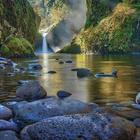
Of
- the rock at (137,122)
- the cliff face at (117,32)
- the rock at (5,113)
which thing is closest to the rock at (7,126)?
the rock at (5,113)

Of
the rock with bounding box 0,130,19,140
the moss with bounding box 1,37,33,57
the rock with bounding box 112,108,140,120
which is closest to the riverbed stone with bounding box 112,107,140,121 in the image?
the rock with bounding box 112,108,140,120

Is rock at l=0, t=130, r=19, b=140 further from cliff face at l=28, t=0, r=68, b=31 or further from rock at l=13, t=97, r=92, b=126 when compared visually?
cliff face at l=28, t=0, r=68, b=31

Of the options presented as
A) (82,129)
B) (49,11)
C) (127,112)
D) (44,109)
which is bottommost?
(127,112)

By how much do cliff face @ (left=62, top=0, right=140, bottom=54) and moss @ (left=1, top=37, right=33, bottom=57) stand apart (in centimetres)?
1715

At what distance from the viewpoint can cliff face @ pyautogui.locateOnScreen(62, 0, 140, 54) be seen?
75000mm

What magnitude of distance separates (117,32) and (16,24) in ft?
51.7

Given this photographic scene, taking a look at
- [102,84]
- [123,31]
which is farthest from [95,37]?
[102,84]

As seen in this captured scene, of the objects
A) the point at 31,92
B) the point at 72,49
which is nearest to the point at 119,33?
the point at 72,49

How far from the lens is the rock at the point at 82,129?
1154 cm

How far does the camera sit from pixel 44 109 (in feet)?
49.5

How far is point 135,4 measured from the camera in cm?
7925

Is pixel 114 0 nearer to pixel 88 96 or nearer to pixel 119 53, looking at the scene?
pixel 119 53

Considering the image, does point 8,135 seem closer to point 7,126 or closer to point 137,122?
point 7,126

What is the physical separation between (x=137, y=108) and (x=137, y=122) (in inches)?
111
